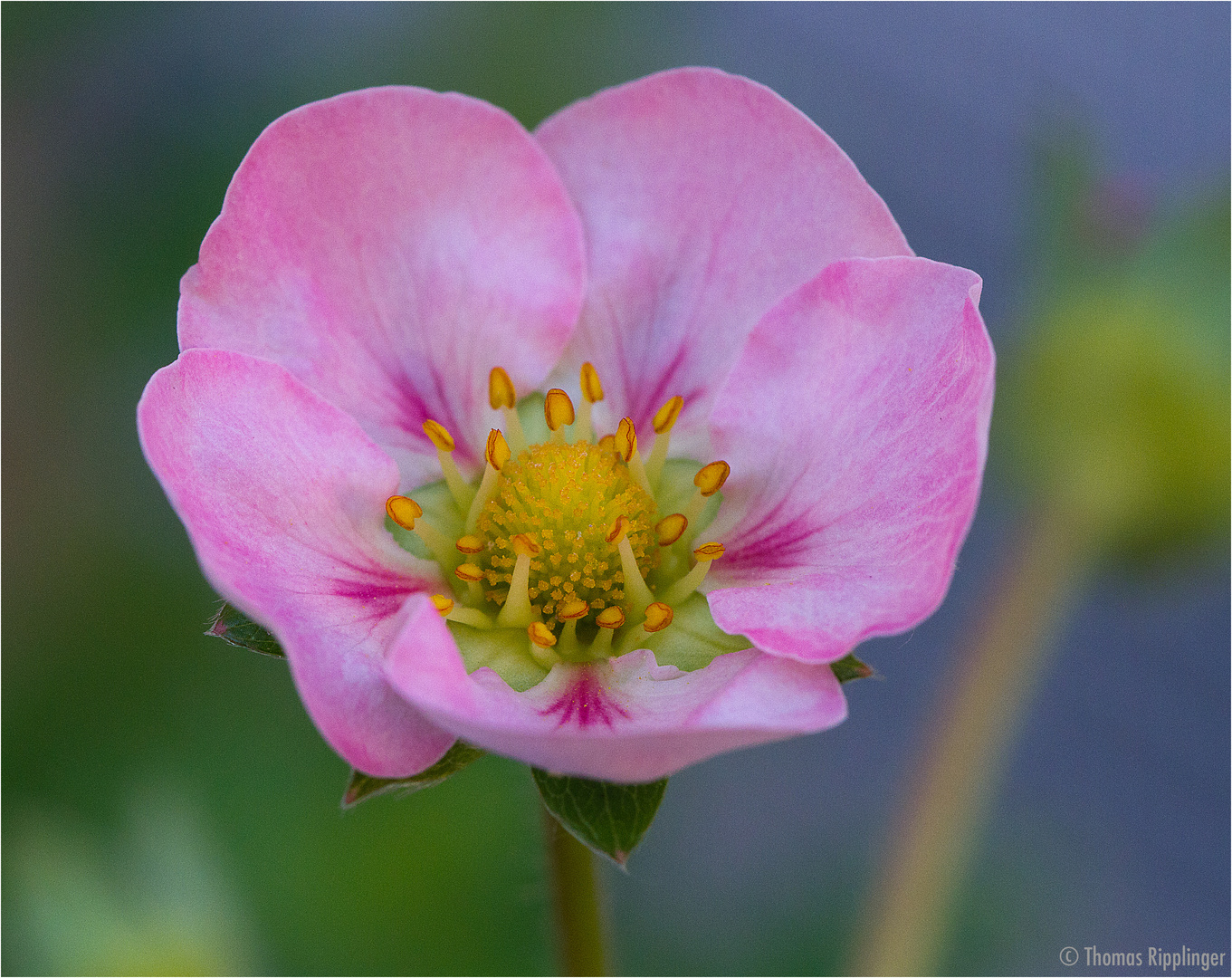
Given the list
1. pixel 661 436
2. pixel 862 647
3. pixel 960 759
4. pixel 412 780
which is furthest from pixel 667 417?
pixel 862 647

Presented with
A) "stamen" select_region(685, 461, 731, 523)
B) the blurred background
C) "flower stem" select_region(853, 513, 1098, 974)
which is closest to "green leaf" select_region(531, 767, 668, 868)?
"stamen" select_region(685, 461, 731, 523)

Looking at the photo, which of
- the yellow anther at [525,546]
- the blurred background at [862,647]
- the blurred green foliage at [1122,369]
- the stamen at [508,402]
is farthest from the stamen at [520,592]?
the blurred green foliage at [1122,369]

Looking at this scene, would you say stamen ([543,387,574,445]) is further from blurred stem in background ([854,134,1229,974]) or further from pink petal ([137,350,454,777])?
blurred stem in background ([854,134,1229,974])

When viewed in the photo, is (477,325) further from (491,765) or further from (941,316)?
(491,765)

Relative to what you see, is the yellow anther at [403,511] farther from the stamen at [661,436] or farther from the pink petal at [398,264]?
the stamen at [661,436]

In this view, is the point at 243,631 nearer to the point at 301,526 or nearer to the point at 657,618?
the point at 301,526
